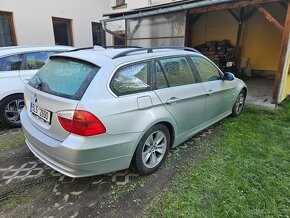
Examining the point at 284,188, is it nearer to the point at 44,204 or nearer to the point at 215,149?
the point at 215,149

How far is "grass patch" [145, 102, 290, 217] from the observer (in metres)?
2.27

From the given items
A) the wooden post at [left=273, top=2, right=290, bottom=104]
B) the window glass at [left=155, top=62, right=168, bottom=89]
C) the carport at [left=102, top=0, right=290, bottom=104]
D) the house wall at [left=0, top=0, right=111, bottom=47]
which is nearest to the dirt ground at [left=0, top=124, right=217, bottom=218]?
the window glass at [left=155, top=62, right=168, bottom=89]

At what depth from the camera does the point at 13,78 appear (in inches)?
168

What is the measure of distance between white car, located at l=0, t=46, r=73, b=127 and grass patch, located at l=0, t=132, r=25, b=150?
405mm

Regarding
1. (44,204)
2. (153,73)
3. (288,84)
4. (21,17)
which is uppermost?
(21,17)

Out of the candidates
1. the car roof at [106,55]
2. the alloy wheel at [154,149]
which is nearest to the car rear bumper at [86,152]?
the alloy wheel at [154,149]

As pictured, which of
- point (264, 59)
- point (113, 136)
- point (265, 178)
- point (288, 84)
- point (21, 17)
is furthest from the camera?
point (264, 59)

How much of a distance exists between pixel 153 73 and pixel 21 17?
8085 millimetres

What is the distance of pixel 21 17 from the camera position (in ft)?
28.0

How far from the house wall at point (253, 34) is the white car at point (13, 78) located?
8.95 metres

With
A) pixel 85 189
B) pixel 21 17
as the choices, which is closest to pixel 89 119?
pixel 85 189

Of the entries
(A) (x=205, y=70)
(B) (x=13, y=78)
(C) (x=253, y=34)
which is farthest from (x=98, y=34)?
(A) (x=205, y=70)

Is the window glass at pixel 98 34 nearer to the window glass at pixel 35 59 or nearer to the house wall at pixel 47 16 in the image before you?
the house wall at pixel 47 16

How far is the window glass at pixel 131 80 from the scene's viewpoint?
94.8 inches
